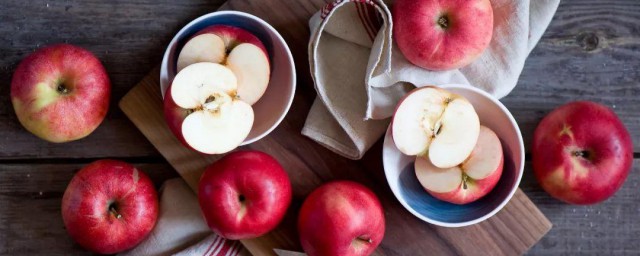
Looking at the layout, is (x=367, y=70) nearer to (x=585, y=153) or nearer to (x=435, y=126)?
(x=435, y=126)

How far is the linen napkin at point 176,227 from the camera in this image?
958mm

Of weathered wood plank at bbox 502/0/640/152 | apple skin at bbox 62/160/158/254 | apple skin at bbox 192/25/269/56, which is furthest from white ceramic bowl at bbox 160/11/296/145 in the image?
weathered wood plank at bbox 502/0/640/152

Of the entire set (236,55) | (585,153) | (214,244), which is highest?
(236,55)

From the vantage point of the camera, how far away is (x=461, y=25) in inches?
33.0

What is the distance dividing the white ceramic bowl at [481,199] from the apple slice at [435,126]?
3cm

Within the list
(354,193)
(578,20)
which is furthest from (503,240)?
(578,20)

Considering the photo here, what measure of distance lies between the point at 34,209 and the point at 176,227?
0.19 metres

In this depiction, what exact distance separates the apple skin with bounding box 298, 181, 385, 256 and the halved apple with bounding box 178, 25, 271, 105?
15 centimetres

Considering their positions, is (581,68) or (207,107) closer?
(207,107)

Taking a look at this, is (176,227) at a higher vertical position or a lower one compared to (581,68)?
lower

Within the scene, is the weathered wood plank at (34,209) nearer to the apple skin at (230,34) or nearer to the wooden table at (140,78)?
the wooden table at (140,78)

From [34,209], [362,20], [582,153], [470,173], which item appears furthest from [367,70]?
[34,209]

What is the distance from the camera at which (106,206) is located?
35.8 inches

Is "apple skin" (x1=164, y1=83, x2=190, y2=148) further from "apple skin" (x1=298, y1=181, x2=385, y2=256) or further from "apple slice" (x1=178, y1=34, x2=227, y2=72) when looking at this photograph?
"apple skin" (x1=298, y1=181, x2=385, y2=256)
